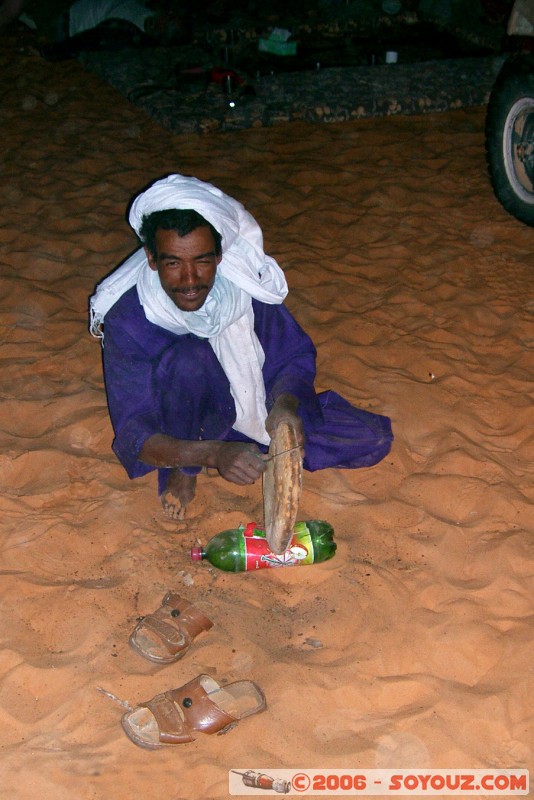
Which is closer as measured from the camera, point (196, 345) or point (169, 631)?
point (169, 631)

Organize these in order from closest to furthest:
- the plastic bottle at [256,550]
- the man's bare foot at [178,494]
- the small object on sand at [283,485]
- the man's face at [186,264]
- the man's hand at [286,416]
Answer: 1. the small object on sand at [283,485]
2. the man's face at [186,264]
3. the man's hand at [286,416]
4. the plastic bottle at [256,550]
5. the man's bare foot at [178,494]

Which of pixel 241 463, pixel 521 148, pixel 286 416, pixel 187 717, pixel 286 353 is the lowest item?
pixel 187 717

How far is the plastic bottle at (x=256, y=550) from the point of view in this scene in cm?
282

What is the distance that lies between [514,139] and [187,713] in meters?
4.72

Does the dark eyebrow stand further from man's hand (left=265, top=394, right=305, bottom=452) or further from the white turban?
man's hand (left=265, top=394, right=305, bottom=452)

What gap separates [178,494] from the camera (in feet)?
10.3

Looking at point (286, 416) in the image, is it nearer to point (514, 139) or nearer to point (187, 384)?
point (187, 384)

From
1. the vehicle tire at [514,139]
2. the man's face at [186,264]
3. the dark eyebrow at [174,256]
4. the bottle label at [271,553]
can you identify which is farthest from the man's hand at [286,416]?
the vehicle tire at [514,139]

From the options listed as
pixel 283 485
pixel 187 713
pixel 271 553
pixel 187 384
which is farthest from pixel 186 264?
pixel 187 713

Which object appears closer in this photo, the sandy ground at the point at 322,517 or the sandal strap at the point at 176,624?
the sandy ground at the point at 322,517

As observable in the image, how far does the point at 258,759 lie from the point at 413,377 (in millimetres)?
2265

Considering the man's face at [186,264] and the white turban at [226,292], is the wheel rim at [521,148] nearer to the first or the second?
the white turban at [226,292]

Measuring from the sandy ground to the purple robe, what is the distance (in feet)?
0.81

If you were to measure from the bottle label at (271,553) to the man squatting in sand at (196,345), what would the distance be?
0.30 metres
